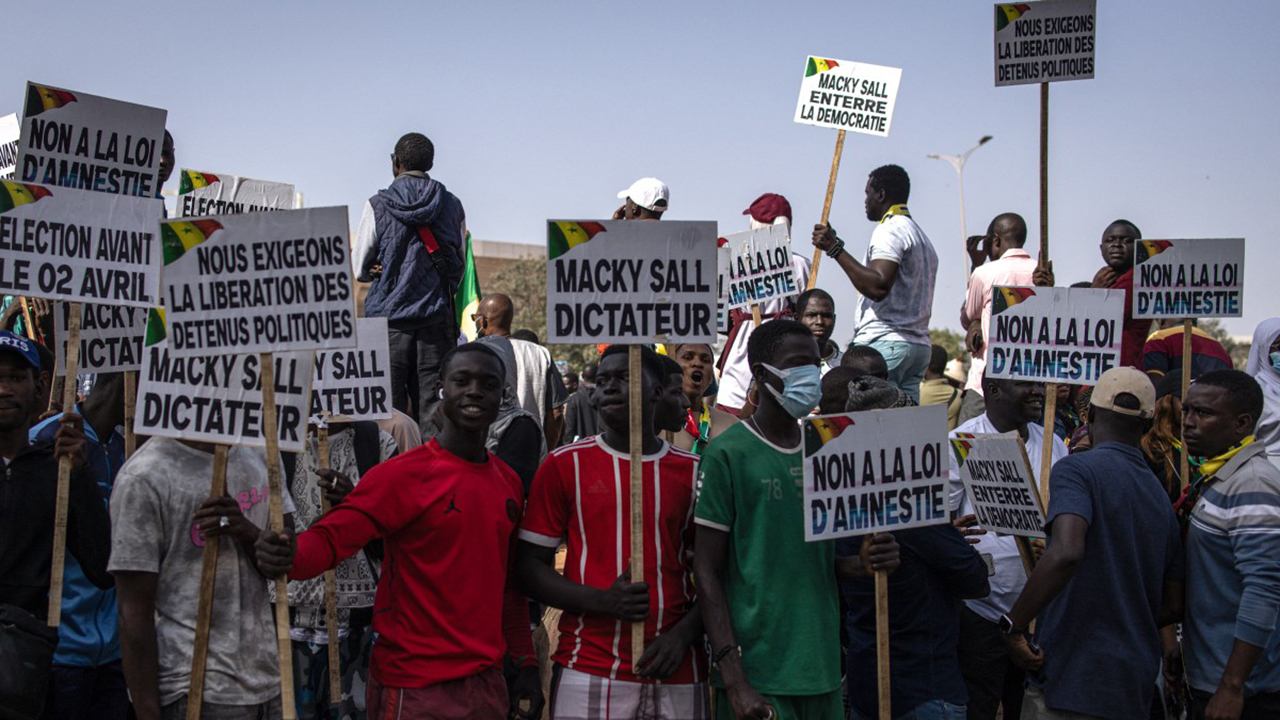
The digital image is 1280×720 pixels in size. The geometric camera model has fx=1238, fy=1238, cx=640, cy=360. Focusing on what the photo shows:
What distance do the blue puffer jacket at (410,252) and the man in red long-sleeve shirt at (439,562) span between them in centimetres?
392

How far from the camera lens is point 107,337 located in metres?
6.05

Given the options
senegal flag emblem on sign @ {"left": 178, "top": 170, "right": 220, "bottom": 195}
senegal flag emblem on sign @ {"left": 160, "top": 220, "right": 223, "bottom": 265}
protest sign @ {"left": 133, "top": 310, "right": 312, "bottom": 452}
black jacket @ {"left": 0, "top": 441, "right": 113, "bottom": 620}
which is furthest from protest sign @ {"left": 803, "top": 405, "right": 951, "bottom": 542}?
senegal flag emblem on sign @ {"left": 178, "top": 170, "right": 220, "bottom": 195}

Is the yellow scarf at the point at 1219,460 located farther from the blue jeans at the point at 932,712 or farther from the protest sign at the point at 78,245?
the protest sign at the point at 78,245

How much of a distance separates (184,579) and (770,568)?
2278 millimetres

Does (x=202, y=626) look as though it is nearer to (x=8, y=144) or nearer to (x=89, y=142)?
(x=89, y=142)

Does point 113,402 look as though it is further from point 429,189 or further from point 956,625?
point 956,625

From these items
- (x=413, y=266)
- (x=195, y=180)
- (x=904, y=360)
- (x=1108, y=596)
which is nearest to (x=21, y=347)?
(x=195, y=180)

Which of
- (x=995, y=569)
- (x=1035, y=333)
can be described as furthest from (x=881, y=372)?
(x=995, y=569)

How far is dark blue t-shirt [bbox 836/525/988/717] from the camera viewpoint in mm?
5504

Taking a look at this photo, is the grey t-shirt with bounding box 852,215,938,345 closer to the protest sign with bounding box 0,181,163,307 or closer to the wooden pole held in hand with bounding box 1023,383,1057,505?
the wooden pole held in hand with bounding box 1023,383,1057,505

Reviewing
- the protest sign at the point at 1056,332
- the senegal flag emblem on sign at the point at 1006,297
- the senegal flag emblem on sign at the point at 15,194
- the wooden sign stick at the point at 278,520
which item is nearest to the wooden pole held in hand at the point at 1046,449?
the protest sign at the point at 1056,332

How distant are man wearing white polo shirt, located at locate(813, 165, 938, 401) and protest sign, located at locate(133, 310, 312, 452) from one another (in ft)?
15.8

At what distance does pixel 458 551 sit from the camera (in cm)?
506

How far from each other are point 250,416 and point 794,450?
2.21 m
